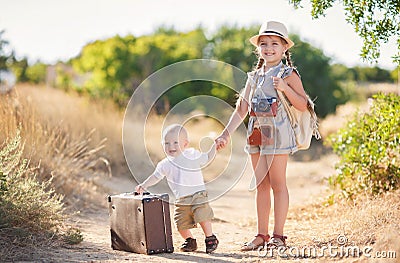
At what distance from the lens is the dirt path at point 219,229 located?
15.2 ft

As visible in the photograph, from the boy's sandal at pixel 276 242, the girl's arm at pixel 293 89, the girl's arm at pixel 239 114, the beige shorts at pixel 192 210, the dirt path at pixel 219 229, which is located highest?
the girl's arm at pixel 293 89

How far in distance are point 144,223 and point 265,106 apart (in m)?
1.30

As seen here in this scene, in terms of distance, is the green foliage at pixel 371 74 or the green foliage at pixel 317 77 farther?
the green foliage at pixel 371 74

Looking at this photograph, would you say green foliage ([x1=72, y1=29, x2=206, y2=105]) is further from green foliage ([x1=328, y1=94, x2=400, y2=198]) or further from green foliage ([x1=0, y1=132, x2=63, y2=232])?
green foliage ([x1=0, y1=132, x2=63, y2=232])

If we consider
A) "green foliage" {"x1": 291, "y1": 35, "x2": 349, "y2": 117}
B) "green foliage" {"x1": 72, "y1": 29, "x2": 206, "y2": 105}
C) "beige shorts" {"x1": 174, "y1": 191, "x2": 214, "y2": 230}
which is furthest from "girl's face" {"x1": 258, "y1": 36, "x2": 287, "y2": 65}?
"green foliage" {"x1": 72, "y1": 29, "x2": 206, "y2": 105}

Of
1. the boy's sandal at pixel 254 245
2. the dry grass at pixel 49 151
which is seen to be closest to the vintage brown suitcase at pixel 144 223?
the boy's sandal at pixel 254 245

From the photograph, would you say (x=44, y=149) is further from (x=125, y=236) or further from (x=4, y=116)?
(x=125, y=236)

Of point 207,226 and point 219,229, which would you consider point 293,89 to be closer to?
point 207,226

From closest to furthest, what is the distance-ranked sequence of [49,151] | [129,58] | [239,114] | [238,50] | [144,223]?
[144,223] < [239,114] < [49,151] < [238,50] < [129,58]

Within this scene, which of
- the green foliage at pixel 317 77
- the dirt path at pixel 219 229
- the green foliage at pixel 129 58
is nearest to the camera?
the dirt path at pixel 219 229

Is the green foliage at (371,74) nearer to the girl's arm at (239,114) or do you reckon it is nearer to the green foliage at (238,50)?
the green foliage at (238,50)

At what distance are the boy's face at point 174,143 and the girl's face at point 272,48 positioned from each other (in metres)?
0.91

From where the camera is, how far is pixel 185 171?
192 inches

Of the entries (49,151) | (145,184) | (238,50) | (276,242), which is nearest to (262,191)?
(276,242)
